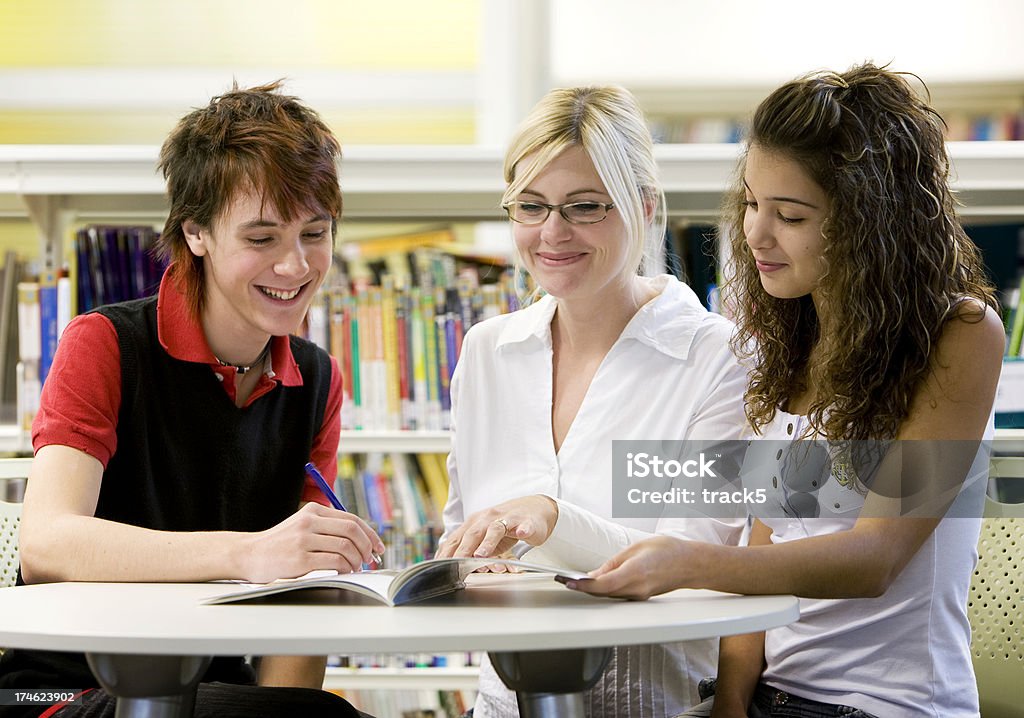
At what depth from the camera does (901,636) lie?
118 centimetres

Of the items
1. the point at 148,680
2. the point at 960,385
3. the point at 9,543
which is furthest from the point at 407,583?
the point at 9,543

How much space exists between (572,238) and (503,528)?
580 millimetres

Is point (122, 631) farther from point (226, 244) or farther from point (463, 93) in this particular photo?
point (463, 93)

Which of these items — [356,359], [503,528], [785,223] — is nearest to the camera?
[503,528]

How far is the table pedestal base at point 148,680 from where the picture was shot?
982 mm

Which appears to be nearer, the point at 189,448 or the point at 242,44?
the point at 189,448

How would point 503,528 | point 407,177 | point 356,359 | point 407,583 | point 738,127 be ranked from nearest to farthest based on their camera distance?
point 407,583
point 503,528
point 407,177
point 356,359
point 738,127

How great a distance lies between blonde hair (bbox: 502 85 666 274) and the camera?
1.58 metres

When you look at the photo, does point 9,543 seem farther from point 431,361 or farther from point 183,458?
point 431,361

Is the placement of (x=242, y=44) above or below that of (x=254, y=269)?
above

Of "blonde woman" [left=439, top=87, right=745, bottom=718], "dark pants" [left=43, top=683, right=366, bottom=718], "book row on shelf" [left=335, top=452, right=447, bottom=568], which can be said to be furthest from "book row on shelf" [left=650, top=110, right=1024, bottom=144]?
"dark pants" [left=43, top=683, right=366, bottom=718]

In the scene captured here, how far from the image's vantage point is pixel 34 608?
98 centimetres

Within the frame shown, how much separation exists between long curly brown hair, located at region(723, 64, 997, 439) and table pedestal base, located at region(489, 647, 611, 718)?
1.43 feet

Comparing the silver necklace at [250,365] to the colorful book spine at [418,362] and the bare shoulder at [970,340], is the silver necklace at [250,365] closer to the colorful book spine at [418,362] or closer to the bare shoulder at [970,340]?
the colorful book spine at [418,362]
